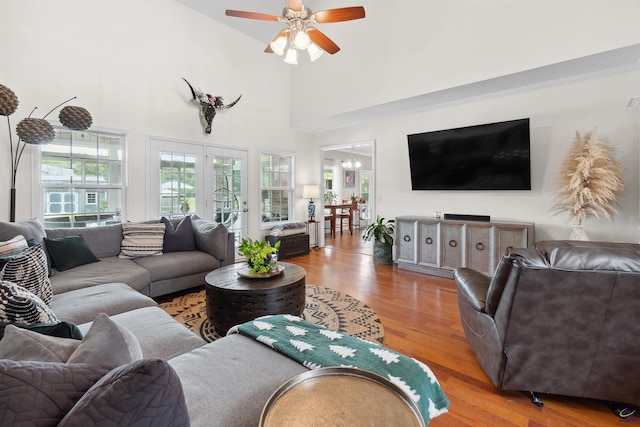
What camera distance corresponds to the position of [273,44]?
2928 millimetres

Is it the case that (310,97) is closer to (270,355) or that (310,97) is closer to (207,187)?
(207,187)

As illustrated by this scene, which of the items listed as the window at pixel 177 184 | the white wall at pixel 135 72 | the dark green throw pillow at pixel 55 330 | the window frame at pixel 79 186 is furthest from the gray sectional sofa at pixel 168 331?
the white wall at pixel 135 72

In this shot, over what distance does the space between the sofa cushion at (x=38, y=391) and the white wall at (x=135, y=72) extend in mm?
3870

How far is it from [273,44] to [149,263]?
2.65 metres

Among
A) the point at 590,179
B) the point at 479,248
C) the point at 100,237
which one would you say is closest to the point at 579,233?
the point at 590,179

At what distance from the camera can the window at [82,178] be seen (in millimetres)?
3516

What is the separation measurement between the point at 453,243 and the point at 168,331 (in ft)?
12.3

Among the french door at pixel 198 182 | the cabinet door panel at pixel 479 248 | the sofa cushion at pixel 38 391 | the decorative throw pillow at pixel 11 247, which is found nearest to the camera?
the sofa cushion at pixel 38 391

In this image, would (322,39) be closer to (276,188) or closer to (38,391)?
(38,391)

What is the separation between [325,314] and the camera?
297 centimetres

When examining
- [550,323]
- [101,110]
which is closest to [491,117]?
[550,323]

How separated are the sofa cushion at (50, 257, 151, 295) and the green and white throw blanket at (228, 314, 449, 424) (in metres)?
1.81

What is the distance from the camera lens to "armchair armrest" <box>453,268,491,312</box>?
1.88 meters

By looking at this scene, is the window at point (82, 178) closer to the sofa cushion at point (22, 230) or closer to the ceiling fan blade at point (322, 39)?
the sofa cushion at point (22, 230)
